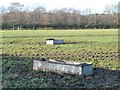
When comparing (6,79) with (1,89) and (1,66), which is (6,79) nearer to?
(1,89)

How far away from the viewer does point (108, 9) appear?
41.8m

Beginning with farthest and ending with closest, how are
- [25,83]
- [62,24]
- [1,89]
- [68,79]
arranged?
[62,24], [68,79], [25,83], [1,89]

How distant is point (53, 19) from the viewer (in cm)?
4216

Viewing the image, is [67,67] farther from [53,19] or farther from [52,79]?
[53,19]

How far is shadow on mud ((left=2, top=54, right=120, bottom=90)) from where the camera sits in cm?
592

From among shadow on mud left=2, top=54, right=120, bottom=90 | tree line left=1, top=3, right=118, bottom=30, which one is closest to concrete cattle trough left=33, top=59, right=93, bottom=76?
shadow on mud left=2, top=54, right=120, bottom=90

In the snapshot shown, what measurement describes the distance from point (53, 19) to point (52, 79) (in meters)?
36.0

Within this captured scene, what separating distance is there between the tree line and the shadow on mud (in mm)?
27646

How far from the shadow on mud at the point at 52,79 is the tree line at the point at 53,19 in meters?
27.6

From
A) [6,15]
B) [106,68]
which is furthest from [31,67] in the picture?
[6,15]

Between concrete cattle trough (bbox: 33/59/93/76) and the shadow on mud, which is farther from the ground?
concrete cattle trough (bbox: 33/59/93/76)

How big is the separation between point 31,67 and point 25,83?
1.92 m

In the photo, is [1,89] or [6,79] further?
[6,79]

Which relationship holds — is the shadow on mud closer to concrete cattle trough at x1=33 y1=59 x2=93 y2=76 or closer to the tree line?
concrete cattle trough at x1=33 y1=59 x2=93 y2=76
